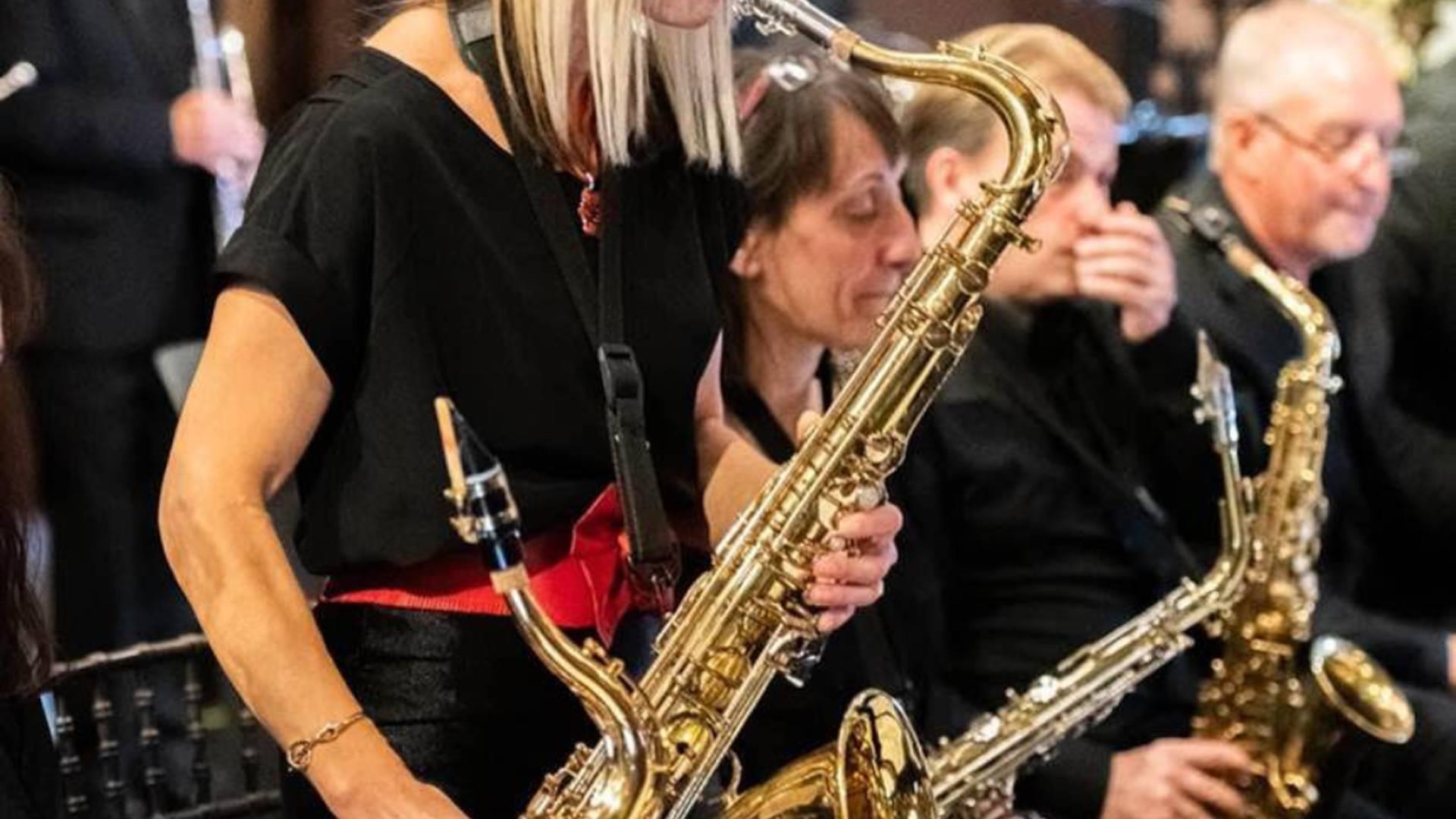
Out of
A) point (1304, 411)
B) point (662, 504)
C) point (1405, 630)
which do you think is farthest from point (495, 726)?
point (1405, 630)

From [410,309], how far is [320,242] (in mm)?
101

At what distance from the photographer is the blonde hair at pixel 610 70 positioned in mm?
1895

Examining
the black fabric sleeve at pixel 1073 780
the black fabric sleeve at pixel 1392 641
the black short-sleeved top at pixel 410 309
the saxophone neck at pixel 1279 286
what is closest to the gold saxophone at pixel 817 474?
the black short-sleeved top at pixel 410 309

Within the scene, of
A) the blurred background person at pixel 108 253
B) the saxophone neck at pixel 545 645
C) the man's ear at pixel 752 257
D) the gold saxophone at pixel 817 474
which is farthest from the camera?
the blurred background person at pixel 108 253

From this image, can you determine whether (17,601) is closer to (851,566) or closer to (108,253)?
(851,566)

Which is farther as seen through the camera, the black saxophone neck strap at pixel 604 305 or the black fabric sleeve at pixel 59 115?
the black fabric sleeve at pixel 59 115

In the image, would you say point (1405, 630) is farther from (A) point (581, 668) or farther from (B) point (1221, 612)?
(A) point (581, 668)

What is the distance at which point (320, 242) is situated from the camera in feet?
5.95

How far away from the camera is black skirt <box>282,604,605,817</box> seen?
1.92 m

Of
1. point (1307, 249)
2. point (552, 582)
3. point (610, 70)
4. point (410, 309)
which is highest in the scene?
point (610, 70)

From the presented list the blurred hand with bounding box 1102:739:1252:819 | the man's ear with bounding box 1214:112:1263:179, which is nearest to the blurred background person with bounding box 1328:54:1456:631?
the man's ear with bounding box 1214:112:1263:179

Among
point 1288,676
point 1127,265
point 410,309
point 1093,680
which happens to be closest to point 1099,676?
point 1093,680

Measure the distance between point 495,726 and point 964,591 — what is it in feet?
3.80

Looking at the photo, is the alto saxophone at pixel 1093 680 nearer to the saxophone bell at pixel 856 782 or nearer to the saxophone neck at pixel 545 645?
the saxophone bell at pixel 856 782
